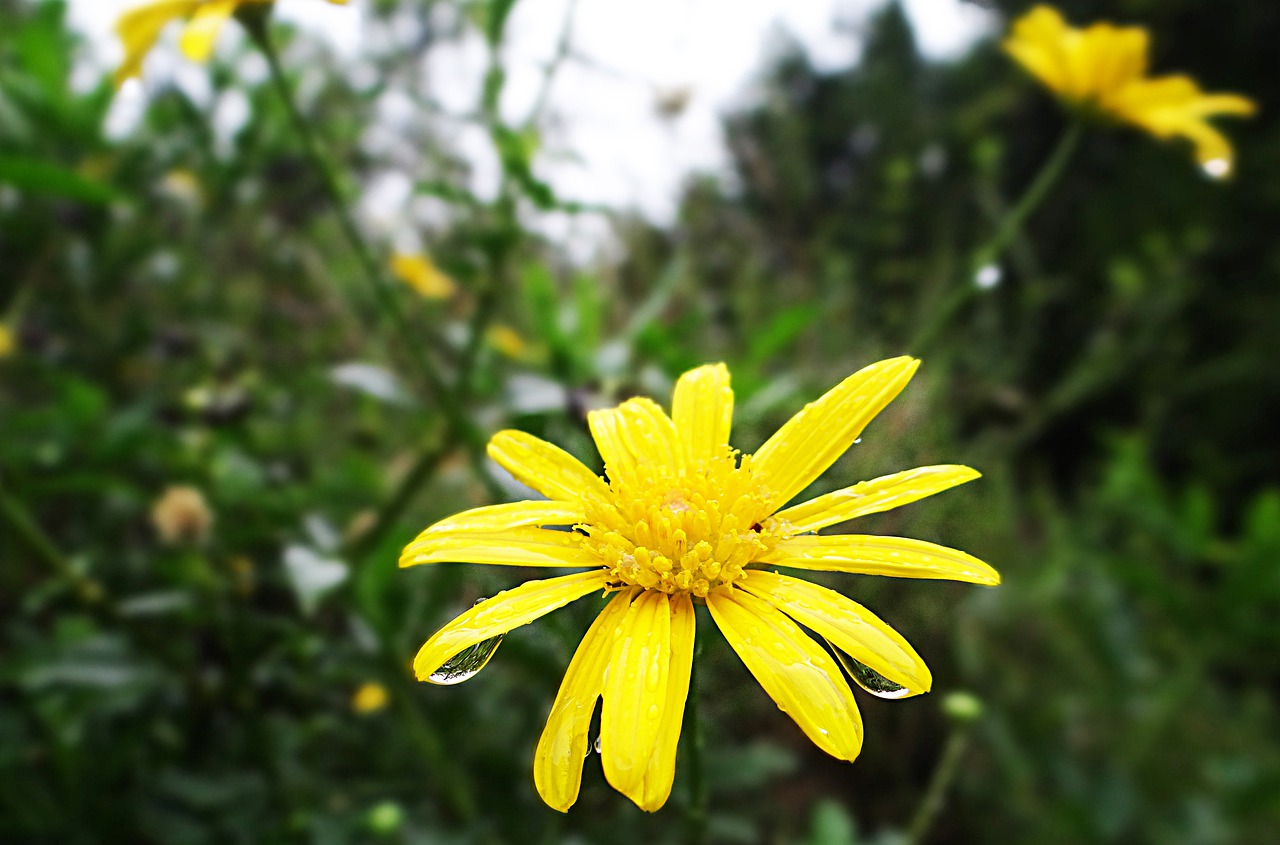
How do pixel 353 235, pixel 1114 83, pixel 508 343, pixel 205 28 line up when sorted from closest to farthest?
pixel 205 28 < pixel 353 235 < pixel 1114 83 < pixel 508 343

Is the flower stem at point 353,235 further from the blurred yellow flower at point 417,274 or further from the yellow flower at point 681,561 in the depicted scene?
the blurred yellow flower at point 417,274

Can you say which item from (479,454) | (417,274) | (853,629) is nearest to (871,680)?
(853,629)

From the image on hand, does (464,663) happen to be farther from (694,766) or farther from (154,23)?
(154,23)

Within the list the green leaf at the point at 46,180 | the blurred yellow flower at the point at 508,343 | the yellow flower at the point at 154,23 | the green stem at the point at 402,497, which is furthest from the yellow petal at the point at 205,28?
the blurred yellow flower at the point at 508,343

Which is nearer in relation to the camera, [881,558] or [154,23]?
[881,558]

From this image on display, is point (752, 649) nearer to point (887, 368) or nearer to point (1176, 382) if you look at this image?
point (887, 368)

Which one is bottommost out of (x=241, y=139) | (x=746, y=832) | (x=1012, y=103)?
(x=746, y=832)

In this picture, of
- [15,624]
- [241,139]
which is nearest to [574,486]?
[15,624]
